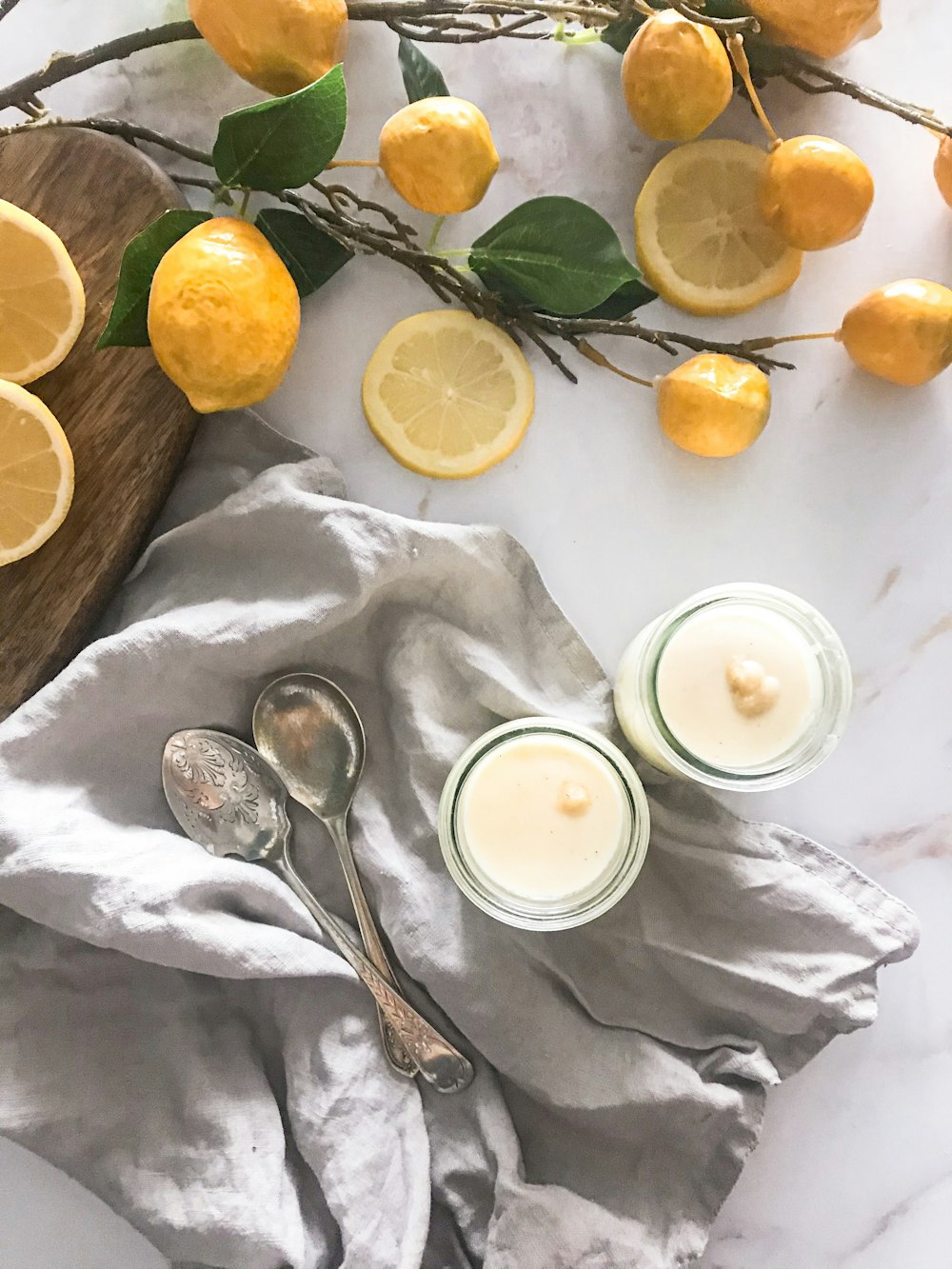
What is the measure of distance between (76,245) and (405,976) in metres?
0.63

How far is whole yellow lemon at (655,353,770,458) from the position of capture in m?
0.76

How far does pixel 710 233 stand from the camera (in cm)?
79

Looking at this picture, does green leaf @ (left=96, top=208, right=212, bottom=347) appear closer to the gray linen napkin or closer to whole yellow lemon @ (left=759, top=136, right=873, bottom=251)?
the gray linen napkin

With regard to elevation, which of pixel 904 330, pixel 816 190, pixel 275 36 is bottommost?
pixel 904 330

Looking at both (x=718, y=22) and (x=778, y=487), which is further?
(x=778, y=487)

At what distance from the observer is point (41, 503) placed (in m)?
0.74

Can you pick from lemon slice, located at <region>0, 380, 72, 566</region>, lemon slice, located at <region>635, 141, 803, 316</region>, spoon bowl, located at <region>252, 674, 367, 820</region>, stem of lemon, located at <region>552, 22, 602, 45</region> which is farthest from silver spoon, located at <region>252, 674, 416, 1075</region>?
stem of lemon, located at <region>552, 22, 602, 45</region>

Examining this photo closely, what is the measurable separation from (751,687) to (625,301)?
319mm

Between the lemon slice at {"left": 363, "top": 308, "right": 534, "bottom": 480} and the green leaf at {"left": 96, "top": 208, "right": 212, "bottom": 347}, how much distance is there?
0.17 m

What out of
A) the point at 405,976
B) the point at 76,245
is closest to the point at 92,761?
the point at 405,976

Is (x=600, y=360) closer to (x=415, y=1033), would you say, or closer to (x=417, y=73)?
(x=417, y=73)

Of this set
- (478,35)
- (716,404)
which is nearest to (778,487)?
(716,404)

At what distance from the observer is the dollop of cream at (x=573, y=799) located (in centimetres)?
74

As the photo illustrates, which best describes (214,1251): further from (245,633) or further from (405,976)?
(245,633)
